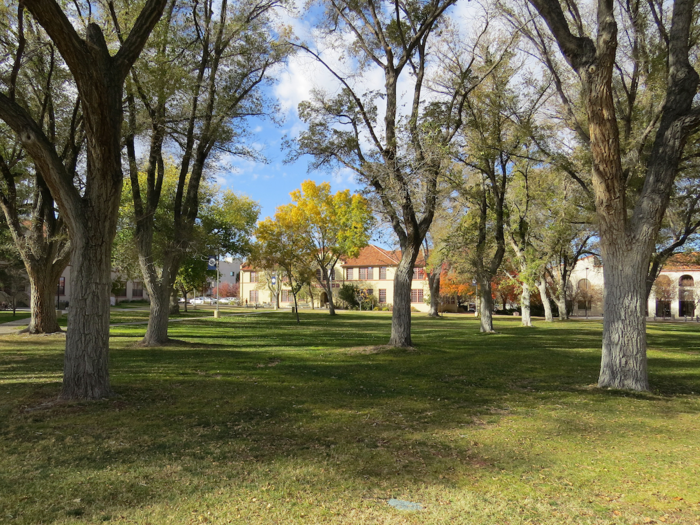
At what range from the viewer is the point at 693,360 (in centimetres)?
1302

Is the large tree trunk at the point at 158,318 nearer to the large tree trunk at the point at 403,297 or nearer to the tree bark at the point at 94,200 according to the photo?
the large tree trunk at the point at 403,297

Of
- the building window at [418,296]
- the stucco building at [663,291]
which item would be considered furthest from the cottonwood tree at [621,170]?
the building window at [418,296]

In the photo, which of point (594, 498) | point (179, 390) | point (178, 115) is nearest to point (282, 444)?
point (594, 498)

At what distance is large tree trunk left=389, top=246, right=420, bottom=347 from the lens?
45.6 feet

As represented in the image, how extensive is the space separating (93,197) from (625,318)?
8745mm

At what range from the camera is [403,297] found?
45.9 feet

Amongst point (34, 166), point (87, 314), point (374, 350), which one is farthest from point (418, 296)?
point (87, 314)

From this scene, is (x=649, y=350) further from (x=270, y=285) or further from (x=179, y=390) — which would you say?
(x=270, y=285)

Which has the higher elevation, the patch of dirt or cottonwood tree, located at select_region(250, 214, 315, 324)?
cottonwood tree, located at select_region(250, 214, 315, 324)

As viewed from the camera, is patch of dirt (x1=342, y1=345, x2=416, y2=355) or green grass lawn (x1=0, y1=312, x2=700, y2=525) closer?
green grass lawn (x1=0, y1=312, x2=700, y2=525)

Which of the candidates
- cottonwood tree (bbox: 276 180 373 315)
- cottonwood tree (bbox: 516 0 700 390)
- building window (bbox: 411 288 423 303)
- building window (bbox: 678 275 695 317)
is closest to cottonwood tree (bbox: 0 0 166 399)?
cottonwood tree (bbox: 516 0 700 390)

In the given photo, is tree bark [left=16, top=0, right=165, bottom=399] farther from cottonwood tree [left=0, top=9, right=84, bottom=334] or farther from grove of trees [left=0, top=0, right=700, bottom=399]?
cottonwood tree [left=0, top=9, right=84, bottom=334]

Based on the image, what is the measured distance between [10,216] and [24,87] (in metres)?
4.39

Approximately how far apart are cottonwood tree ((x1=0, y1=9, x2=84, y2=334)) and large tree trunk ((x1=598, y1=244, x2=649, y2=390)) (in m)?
15.0
